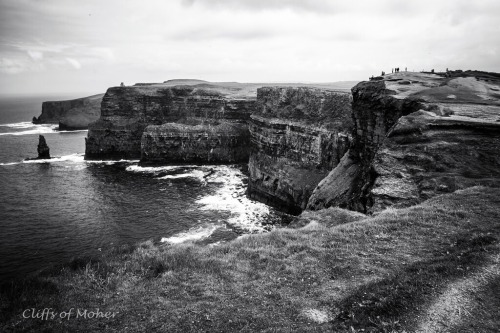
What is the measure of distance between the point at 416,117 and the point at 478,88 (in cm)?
1227

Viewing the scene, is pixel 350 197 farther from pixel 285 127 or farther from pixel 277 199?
pixel 285 127

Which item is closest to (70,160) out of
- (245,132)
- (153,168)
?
(153,168)

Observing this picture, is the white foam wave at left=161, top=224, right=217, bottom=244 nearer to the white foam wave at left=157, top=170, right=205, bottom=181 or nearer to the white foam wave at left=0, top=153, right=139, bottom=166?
the white foam wave at left=157, top=170, right=205, bottom=181

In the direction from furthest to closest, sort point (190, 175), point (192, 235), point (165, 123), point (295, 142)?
point (165, 123)
point (190, 175)
point (295, 142)
point (192, 235)

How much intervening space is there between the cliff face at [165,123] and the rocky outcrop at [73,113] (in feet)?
170

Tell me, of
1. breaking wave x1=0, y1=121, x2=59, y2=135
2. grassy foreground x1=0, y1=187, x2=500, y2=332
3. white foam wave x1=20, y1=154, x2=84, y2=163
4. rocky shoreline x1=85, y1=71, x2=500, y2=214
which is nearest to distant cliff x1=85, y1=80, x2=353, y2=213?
rocky shoreline x1=85, y1=71, x2=500, y2=214

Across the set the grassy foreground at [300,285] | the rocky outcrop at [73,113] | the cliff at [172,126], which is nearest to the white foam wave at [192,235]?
the grassy foreground at [300,285]

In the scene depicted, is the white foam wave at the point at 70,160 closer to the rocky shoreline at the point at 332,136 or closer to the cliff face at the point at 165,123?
the cliff face at the point at 165,123

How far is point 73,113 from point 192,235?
12036 centimetres

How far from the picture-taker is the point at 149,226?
4047 centimetres

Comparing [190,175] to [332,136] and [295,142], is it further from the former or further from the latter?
[332,136]

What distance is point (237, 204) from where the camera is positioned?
5081cm

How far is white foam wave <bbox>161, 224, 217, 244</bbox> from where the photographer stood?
118 feet

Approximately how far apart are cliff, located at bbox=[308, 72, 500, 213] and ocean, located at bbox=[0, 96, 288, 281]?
12792 millimetres
